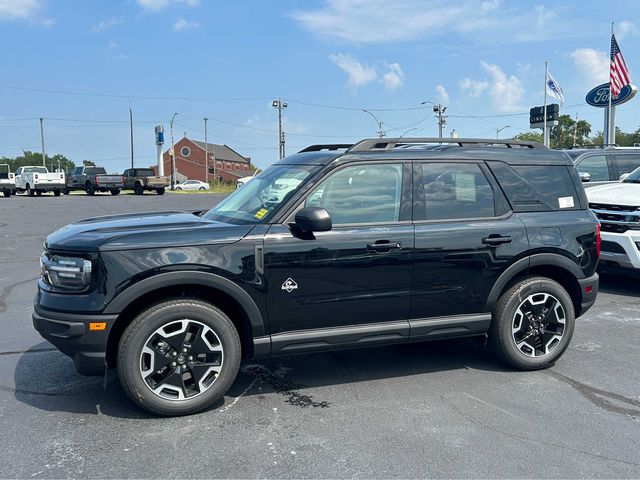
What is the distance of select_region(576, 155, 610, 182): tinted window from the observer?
36.4 ft

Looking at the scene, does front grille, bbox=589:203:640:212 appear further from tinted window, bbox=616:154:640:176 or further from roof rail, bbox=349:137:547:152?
tinted window, bbox=616:154:640:176

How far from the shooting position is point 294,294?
4.02 meters

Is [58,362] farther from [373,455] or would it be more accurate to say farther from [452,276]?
[452,276]

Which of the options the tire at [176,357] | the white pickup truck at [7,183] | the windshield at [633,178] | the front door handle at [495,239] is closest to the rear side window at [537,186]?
the front door handle at [495,239]

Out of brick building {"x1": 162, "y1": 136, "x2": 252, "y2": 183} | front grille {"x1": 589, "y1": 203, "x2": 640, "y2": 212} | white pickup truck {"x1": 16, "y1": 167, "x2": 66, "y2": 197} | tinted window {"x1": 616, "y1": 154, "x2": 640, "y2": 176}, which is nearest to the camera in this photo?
front grille {"x1": 589, "y1": 203, "x2": 640, "y2": 212}

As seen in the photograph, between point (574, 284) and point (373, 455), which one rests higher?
point (574, 284)

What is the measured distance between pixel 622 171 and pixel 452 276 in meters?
8.37

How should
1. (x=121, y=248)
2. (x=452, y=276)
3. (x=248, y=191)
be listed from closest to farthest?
(x=121, y=248) < (x=452, y=276) < (x=248, y=191)

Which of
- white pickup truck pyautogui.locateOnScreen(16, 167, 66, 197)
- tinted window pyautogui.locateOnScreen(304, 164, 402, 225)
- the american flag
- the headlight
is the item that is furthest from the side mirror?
white pickup truck pyautogui.locateOnScreen(16, 167, 66, 197)

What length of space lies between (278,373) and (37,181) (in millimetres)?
35268

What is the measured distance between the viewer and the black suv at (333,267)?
3.75 meters

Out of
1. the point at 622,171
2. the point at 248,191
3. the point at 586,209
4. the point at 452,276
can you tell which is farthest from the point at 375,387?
the point at 622,171

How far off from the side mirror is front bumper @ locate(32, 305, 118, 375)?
138 cm

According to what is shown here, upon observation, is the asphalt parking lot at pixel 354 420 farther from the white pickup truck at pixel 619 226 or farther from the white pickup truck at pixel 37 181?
the white pickup truck at pixel 37 181
